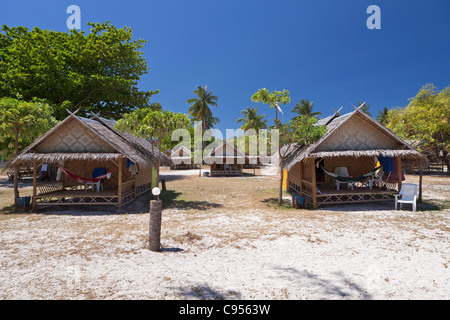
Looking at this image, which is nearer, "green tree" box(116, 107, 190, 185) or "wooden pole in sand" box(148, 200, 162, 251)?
"wooden pole in sand" box(148, 200, 162, 251)

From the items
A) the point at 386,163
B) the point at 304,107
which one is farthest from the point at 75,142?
the point at 304,107

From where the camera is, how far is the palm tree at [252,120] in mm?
43812

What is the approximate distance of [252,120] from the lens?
43.7m

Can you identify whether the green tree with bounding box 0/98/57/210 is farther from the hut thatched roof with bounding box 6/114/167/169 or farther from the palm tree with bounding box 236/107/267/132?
the palm tree with bounding box 236/107/267/132

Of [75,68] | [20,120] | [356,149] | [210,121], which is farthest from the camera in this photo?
[210,121]

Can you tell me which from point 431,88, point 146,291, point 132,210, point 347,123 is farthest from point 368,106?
point 146,291

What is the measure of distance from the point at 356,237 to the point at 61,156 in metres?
11.0

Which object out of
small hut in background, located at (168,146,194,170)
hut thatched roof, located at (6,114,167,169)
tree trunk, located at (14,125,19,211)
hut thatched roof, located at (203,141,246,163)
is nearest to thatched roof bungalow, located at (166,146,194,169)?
small hut in background, located at (168,146,194,170)

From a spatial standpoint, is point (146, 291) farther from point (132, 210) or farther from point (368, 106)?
point (368, 106)

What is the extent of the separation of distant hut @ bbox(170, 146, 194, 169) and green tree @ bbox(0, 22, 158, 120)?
1622cm

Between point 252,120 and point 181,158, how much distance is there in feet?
49.4

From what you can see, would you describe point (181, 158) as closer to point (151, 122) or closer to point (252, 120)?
point (252, 120)

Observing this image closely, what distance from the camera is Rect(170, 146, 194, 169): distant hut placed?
127 feet

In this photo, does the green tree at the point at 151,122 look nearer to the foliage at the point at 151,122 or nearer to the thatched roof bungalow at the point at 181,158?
the foliage at the point at 151,122
